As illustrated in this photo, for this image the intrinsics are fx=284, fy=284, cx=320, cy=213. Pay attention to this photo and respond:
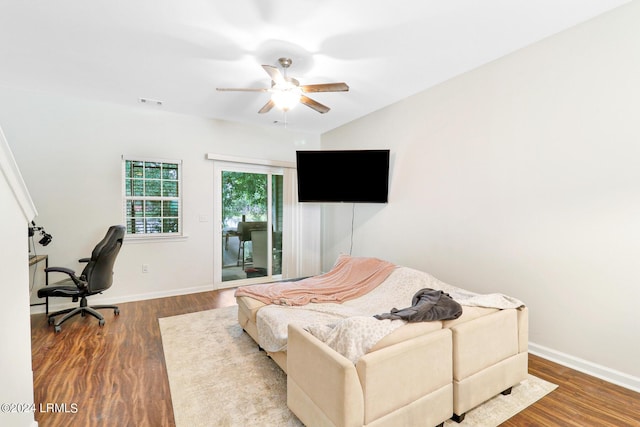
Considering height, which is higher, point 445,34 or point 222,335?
point 445,34

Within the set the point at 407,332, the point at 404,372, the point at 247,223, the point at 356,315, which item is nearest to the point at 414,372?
the point at 404,372

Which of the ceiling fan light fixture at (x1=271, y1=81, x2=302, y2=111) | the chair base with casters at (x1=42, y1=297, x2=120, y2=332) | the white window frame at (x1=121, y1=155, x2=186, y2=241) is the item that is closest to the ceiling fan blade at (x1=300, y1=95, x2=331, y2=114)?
the ceiling fan light fixture at (x1=271, y1=81, x2=302, y2=111)

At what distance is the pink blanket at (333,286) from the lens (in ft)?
9.26

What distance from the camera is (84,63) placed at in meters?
2.91

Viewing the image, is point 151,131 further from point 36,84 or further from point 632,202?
point 632,202

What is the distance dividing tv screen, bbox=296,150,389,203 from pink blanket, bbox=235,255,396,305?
3.32 feet

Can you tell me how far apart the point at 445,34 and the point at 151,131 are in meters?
4.00

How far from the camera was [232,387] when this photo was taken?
6.88 feet

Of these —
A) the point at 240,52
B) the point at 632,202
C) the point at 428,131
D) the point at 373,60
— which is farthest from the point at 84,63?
the point at 632,202

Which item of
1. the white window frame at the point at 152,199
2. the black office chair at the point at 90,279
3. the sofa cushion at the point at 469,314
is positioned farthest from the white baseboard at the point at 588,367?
the white window frame at the point at 152,199

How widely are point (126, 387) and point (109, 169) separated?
3050 millimetres

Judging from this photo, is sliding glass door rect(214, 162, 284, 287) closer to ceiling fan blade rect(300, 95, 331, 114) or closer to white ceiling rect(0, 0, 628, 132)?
white ceiling rect(0, 0, 628, 132)

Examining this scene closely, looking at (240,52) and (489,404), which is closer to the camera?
(489,404)

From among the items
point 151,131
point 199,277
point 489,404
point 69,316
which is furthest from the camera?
point 199,277
